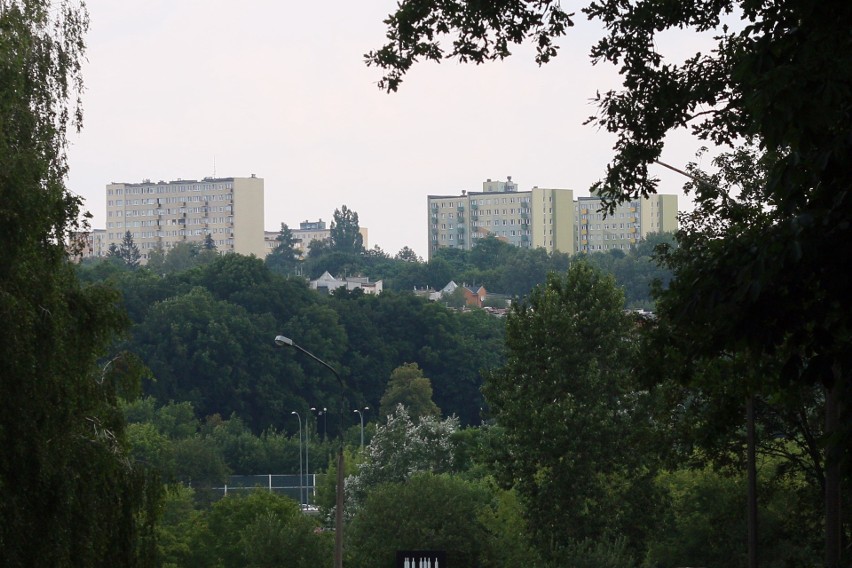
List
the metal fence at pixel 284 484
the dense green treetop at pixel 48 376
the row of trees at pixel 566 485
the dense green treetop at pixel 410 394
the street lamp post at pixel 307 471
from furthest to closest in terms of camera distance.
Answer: the dense green treetop at pixel 410 394 → the street lamp post at pixel 307 471 → the metal fence at pixel 284 484 → the row of trees at pixel 566 485 → the dense green treetop at pixel 48 376

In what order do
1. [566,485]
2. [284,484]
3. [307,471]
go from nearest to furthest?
[566,485], [307,471], [284,484]

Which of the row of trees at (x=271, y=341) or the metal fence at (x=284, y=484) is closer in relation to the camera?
the metal fence at (x=284, y=484)

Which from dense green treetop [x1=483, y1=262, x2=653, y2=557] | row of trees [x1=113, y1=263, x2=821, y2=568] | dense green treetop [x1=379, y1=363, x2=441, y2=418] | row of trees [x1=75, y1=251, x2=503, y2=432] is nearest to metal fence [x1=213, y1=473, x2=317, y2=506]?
row of trees [x1=75, y1=251, x2=503, y2=432]

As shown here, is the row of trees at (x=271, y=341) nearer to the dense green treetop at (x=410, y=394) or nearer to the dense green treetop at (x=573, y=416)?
the dense green treetop at (x=410, y=394)

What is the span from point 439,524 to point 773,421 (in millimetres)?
22401

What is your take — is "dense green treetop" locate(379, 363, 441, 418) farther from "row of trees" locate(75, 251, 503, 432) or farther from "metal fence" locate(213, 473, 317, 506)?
"metal fence" locate(213, 473, 317, 506)

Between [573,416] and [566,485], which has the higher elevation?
[573,416]

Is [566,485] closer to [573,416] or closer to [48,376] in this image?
[573,416]

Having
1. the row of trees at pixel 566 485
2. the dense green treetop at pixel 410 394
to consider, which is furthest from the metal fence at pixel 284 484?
the row of trees at pixel 566 485

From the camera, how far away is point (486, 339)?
13638 centimetres

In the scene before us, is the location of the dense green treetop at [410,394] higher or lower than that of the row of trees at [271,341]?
lower

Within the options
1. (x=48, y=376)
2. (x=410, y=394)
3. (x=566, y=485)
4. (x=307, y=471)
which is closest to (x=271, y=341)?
(x=410, y=394)

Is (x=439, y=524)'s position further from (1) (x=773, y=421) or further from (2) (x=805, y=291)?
(2) (x=805, y=291)

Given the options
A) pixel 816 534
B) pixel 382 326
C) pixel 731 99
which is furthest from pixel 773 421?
pixel 382 326
